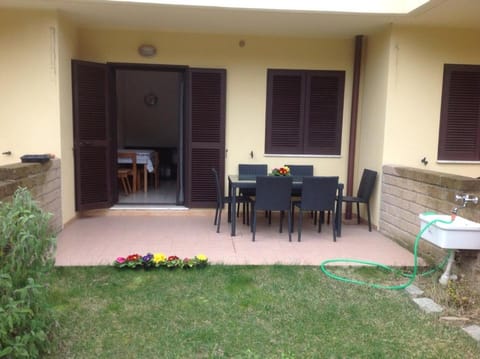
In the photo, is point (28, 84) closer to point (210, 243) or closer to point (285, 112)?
point (210, 243)

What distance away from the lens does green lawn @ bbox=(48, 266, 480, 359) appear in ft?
7.84

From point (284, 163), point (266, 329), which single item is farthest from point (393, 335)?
point (284, 163)

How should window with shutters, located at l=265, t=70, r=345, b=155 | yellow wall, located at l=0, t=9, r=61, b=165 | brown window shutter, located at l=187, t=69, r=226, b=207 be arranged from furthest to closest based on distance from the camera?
1. window with shutters, located at l=265, t=70, r=345, b=155
2. brown window shutter, located at l=187, t=69, r=226, b=207
3. yellow wall, located at l=0, t=9, r=61, b=165

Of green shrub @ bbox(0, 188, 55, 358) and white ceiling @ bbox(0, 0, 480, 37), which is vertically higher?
white ceiling @ bbox(0, 0, 480, 37)

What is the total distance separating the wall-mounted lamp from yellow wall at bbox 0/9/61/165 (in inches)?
47.4

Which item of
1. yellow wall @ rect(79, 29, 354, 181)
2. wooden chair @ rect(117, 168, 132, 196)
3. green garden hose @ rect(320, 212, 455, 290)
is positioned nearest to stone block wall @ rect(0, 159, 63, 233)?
yellow wall @ rect(79, 29, 354, 181)

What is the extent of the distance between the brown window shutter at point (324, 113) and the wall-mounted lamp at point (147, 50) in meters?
2.19

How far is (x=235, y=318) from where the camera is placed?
9.02ft

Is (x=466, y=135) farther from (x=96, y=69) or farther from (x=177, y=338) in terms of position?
(x=96, y=69)

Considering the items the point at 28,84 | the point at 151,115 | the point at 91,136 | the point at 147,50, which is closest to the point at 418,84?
the point at 147,50

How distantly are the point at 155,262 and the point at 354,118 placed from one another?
357 cm

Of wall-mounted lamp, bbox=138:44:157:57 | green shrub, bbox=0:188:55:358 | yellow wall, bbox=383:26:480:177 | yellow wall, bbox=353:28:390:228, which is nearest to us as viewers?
green shrub, bbox=0:188:55:358

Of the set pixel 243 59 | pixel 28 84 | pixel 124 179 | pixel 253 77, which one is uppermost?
pixel 243 59

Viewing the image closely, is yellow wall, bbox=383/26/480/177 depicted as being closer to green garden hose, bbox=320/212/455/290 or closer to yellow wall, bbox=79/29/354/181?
yellow wall, bbox=79/29/354/181
